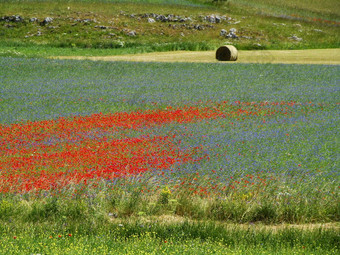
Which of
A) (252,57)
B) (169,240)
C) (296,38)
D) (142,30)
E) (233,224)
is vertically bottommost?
(252,57)

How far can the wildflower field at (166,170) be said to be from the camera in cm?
861

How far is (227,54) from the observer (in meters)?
34.4

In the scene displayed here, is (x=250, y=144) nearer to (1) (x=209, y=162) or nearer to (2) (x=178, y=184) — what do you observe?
(1) (x=209, y=162)

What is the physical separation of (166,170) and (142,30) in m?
37.7

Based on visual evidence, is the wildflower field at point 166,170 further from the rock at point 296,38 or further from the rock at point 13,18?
the rock at point 13,18

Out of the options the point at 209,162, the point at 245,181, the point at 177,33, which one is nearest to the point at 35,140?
the point at 209,162

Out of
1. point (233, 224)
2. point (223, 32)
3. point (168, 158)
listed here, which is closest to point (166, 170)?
point (168, 158)

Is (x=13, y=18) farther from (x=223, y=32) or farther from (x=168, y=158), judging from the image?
(x=168, y=158)

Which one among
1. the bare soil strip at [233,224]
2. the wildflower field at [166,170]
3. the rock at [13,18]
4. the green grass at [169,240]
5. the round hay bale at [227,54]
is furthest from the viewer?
the rock at [13,18]

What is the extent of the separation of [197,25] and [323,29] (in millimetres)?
13658

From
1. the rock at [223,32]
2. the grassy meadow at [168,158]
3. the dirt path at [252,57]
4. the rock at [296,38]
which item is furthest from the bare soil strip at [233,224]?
the rock at [296,38]

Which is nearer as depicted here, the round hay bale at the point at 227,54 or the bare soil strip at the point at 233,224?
the bare soil strip at the point at 233,224

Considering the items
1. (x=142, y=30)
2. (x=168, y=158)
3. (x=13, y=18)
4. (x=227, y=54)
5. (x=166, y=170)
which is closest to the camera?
(x=166, y=170)

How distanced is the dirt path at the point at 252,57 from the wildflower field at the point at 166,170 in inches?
502
